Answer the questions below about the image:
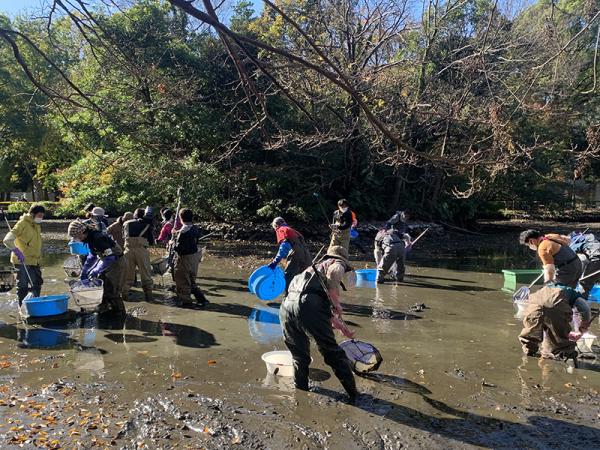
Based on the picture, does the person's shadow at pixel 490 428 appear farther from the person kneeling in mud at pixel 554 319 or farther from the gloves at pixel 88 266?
the gloves at pixel 88 266

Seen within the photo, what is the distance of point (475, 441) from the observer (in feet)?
15.0

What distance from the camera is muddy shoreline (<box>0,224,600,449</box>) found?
4.65 meters

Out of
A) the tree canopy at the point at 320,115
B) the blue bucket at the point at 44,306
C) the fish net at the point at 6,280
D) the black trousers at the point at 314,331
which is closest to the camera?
the black trousers at the point at 314,331

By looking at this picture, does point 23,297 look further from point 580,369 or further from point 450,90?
point 450,90

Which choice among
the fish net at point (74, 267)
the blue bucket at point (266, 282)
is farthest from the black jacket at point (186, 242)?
the fish net at point (74, 267)

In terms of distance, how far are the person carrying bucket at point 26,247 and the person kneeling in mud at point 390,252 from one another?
7.17 m

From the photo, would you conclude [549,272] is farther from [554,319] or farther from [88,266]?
[88,266]

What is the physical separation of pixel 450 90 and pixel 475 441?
15.1 meters

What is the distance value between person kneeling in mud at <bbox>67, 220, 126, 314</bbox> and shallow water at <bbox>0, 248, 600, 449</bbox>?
1.19ft

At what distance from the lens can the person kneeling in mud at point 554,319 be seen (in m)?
6.47

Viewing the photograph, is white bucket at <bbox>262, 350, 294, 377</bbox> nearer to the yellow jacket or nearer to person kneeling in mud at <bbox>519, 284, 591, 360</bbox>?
person kneeling in mud at <bbox>519, 284, 591, 360</bbox>

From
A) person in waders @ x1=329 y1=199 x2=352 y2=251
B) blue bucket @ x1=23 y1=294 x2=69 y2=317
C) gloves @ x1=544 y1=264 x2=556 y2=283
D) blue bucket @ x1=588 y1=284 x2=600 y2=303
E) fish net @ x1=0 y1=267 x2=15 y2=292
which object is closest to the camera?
gloves @ x1=544 y1=264 x2=556 y2=283

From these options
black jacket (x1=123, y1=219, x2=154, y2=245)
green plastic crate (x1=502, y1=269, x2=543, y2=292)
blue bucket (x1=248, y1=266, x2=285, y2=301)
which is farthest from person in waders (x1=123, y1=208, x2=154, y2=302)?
green plastic crate (x1=502, y1=269, x2=543, y2=292)

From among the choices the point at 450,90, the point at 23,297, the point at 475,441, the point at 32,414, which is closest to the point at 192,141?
the point at 450,90
